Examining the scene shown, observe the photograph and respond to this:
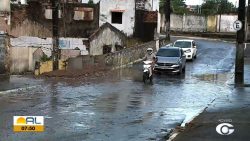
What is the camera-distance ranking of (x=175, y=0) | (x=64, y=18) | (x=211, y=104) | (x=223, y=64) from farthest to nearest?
1. (x=175, y=0)
2. (x=64, y=18)
3. (x=223, y=64)
4. (x=211, y=104)

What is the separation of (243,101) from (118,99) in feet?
15.2

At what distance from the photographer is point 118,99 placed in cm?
2030

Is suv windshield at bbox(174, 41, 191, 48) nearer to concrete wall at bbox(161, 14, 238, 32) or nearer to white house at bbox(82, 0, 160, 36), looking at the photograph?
white house at bbox(82, 0, 160, 36)

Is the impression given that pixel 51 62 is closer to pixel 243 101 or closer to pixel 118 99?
pixel 118 99

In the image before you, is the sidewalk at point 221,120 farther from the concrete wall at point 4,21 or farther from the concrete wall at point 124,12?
the concrete wall at point 124,12

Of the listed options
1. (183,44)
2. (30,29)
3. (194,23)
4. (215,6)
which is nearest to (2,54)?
(183,44)

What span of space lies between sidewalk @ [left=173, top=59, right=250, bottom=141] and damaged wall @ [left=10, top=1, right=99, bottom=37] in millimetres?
35880

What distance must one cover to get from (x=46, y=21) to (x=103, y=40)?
28.1 ft

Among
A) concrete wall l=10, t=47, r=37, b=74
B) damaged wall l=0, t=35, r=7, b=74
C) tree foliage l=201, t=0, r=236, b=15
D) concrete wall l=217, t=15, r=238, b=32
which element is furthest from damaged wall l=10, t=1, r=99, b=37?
tree foliage l=201, t=0, r=236, b=15

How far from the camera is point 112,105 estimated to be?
18.5 meters

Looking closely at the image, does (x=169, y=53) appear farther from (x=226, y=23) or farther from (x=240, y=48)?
(x=226, y=23)

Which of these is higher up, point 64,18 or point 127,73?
point 64,18

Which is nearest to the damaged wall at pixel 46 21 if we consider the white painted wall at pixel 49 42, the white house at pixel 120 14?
the white painted wall at pixel 49 42

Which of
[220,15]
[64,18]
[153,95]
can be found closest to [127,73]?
[153,95]
